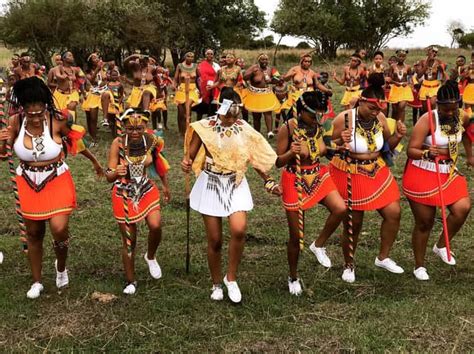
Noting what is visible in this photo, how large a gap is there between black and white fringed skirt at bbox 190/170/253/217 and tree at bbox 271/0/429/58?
39.0m

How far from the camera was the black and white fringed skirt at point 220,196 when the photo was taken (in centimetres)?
496

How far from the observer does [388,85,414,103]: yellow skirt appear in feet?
44.9

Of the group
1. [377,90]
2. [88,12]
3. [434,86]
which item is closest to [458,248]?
[377,90]

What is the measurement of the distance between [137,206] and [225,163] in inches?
36.4

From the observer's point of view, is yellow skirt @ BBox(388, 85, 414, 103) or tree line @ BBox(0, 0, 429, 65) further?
tree line @ BBox(0, 0, 429, 65)

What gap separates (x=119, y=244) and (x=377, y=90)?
3.41 m

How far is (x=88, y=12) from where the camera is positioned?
2939 cm

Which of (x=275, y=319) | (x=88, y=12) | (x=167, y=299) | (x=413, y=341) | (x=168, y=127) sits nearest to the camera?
(x=413, y=341)

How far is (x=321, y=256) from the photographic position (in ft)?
19.7

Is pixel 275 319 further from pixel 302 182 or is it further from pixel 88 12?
pixel 88 12

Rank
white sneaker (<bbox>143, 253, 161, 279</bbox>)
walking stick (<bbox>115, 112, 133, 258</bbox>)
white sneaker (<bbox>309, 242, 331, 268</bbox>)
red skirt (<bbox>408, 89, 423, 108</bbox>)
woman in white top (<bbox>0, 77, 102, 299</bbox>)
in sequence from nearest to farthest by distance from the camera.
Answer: woman in white top (<bbox>0, 77, 102, 299</bbox>), walking stick (<bbox>115, 112, 133, 258</bbox>), white sneaker (<bbox>143, 253, 161, 279</bbox>), white sneaker (<bbox>309, 242, 331, 268</bbox>), red skirt (<bbox>408, 89, 423, 108</bbox>)

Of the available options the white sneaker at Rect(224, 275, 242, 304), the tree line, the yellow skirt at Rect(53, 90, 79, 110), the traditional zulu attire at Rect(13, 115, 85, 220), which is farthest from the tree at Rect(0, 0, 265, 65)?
the white sneaker at Rect(224, 275, 242, 304)

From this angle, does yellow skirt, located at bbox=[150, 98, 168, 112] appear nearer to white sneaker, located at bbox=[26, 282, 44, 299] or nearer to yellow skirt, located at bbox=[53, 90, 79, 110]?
yellow skirt, located at bbox=[53, 90, 79, 110]

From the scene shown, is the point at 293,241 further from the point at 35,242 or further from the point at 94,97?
the point at 94,97
